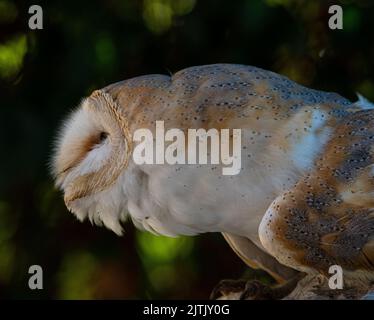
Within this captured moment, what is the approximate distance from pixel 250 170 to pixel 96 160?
0.34 metres

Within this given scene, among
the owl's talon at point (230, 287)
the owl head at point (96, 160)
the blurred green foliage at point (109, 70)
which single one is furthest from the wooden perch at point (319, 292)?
the blurred green foliage at point (109, 70)

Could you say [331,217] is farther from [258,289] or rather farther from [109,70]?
[109,70]

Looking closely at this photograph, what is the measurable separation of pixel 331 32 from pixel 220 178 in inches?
53.8

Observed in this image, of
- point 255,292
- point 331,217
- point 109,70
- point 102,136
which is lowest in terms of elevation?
point 255,292

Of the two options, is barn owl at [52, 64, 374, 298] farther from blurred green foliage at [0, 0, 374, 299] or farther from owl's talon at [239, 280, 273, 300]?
blurred green foliage at [0, 0, 374, 299]

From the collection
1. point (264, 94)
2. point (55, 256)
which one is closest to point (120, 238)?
point (55, 256)

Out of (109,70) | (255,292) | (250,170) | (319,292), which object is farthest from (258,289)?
(109,70)

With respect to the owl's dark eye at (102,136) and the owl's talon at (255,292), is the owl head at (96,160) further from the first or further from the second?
the owl's talon at (255,292)

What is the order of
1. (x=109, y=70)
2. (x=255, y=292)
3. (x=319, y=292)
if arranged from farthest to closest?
1. (x=109, y=70)
2. (x=255, y=292)
3. (x=319, y=292)

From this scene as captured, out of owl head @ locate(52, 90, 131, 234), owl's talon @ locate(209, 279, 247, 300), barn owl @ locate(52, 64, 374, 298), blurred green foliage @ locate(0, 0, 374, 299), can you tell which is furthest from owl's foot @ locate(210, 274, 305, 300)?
blurred green foliage @ locate(0, 0, 374, 299)

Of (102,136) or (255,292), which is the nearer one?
(102,136)

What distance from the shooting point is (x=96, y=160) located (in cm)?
170

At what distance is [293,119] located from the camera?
1.54 meters

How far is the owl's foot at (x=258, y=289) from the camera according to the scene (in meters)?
1.84
